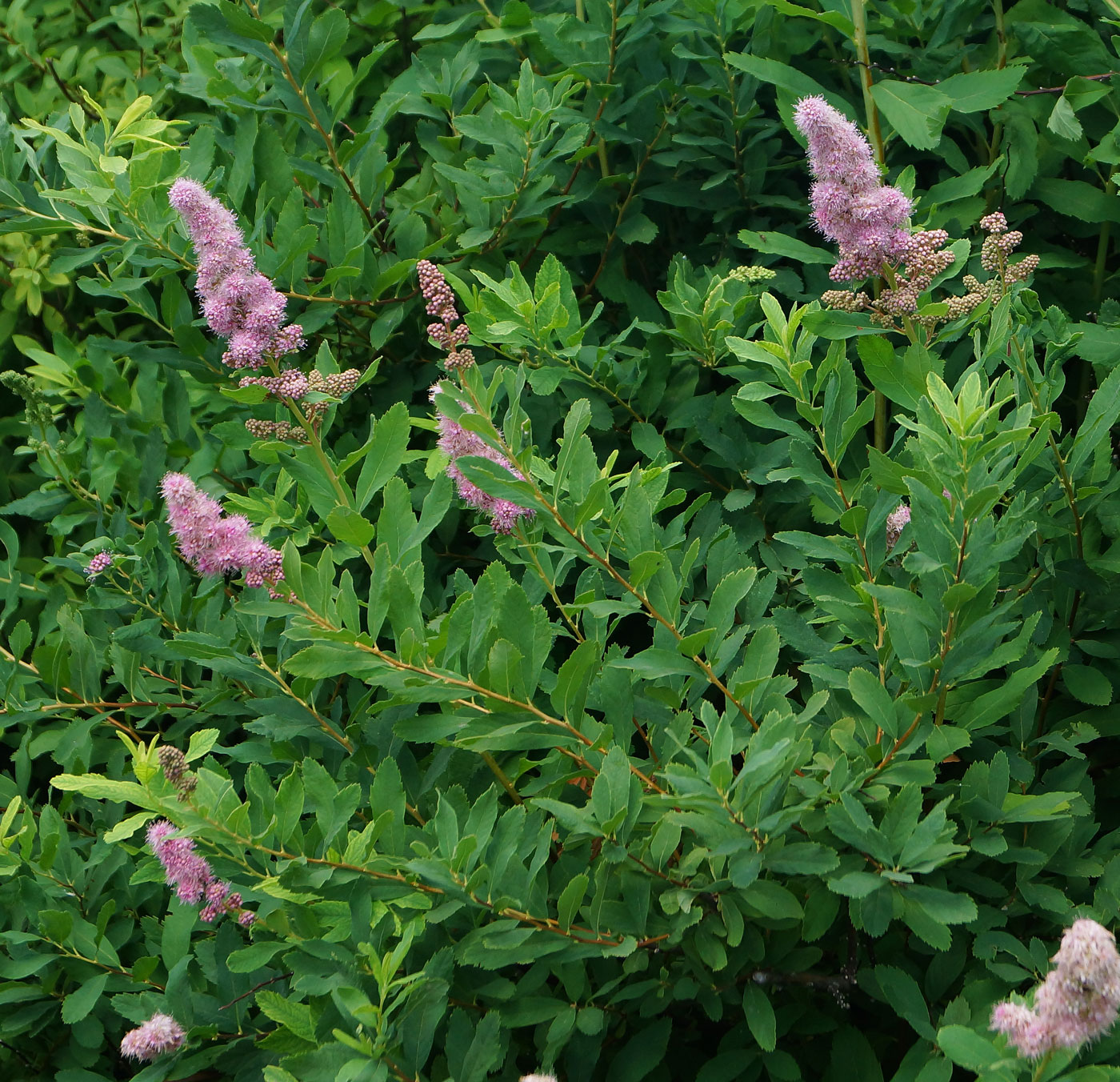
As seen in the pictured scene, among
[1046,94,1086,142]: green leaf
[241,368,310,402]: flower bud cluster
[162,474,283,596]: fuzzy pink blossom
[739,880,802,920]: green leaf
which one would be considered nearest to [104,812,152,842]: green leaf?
[162,474,283,596]: fuzzy pink blossom

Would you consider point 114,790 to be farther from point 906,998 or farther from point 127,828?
point 906,998

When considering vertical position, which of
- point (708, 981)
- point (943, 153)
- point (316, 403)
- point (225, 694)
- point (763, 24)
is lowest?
point (225, 694)

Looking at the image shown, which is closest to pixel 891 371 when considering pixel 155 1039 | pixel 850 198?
pixel 850 198

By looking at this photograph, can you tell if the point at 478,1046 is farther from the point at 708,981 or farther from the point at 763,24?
the point at 763,24

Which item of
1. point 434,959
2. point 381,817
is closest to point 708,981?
point 434,959

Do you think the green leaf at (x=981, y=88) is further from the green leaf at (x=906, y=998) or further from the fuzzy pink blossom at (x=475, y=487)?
the green leaf at (x=906, y=998)

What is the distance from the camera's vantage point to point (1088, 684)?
4.81 feet

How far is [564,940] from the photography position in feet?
3.98

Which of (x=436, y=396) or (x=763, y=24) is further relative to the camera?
(x=763, y=24)

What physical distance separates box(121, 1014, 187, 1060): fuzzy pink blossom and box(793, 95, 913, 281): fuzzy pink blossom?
50.9 inches

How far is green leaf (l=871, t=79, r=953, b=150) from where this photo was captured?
68.9 inches

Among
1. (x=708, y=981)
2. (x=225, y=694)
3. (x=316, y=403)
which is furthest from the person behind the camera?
(x=225, y=694)

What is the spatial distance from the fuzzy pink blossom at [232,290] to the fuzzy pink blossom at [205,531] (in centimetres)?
20

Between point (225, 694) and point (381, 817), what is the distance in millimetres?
681
